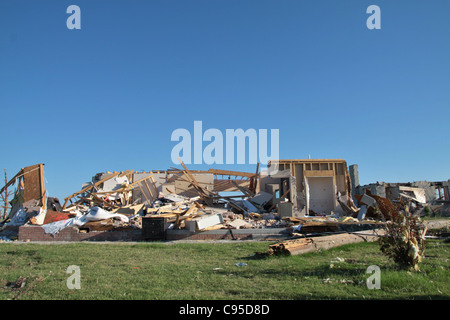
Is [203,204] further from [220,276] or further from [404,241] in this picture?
[404,241]

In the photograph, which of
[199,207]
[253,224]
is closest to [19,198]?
[199,207]

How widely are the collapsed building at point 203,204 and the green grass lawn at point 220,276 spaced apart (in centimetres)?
157

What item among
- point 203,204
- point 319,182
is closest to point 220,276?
point 203,204

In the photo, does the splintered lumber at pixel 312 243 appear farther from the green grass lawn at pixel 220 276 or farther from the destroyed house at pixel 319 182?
the destroyed house at pixel 319 182

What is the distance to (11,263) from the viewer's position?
8297 millimetres

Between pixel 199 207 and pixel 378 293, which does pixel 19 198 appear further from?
pixel 378 293

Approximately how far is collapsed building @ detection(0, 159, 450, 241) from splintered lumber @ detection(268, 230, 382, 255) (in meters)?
1.61

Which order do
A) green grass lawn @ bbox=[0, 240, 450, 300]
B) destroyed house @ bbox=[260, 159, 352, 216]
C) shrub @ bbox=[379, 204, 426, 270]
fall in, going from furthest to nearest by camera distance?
destroyed house @ bbox=[260, 159, 352, 216]
shrub @ bbox=[379, 204, 426, 270]
green grass lawn @ bbox=[0, 240, 450, 300]

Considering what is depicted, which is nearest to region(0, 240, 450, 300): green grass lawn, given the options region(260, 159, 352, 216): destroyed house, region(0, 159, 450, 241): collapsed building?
region(0, 159, 450, 241): collapsed building

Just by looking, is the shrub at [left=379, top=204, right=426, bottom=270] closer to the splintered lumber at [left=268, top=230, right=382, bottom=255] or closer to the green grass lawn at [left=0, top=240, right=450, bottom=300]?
the green grass lawn at [left=0, top=240, right=450, bottom=300]

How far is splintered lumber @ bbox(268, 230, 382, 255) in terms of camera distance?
8377 millimetres

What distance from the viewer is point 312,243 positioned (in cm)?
899
